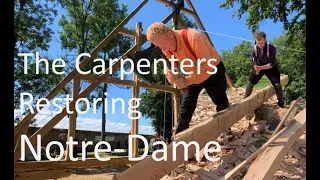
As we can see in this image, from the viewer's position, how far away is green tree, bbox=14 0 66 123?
544 inches

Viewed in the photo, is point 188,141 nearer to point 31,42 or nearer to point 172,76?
point 172,76

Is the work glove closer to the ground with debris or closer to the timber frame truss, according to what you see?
the timber frame truss

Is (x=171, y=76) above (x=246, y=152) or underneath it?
above

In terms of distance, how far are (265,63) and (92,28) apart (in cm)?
1502

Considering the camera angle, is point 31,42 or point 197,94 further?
point 31,42

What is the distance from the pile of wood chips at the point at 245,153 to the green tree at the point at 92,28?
13567mm

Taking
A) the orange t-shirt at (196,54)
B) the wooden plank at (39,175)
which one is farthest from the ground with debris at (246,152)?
the wooden plank at (39,175)

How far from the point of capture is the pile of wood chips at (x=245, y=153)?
117 inches

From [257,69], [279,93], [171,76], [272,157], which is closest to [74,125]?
[171,76]

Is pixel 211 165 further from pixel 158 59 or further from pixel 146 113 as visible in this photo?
pixel 146 113

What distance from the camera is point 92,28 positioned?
720 inches

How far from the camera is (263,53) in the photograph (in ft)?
14.9

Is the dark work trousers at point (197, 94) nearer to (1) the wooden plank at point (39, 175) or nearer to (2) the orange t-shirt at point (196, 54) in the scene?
(2) the orange t-shirt at point (196, 54)
